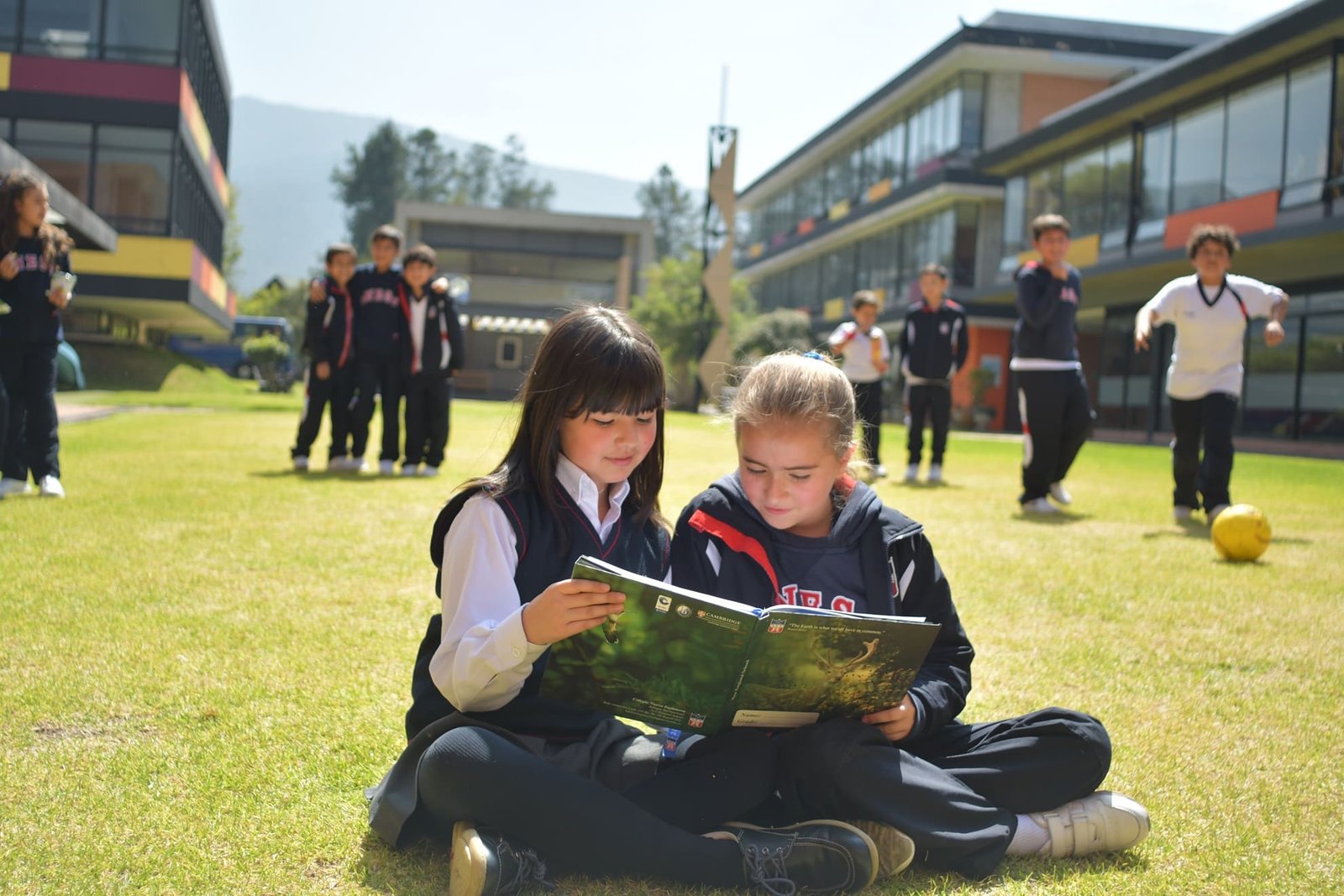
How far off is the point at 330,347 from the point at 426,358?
0.82 m

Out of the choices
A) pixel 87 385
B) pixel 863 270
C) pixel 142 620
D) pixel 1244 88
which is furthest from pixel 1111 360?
pixel 142 620

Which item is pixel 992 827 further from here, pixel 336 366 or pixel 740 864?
pixel 336 366

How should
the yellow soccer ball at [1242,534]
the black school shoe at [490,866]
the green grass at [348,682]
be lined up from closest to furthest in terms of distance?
the black school shoe at [490,866] → the green grass at [348,682] → the yellow soccer ball at [1242,534]

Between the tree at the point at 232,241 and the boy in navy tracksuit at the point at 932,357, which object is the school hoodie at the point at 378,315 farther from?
the tree at the point at 232,241

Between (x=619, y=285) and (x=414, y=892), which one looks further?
(x=619, y=285)

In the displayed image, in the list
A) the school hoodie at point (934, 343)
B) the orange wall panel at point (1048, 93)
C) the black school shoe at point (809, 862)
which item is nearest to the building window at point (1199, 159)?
the orange wall panel at point (1048, 93)

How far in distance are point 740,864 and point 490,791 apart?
473 mm

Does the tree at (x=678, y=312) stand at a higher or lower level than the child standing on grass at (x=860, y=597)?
higher

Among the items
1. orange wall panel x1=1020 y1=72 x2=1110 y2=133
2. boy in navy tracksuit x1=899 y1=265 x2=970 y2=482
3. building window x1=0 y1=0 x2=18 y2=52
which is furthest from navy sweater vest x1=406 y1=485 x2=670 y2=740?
orange wall panel x1=1020 y1=72 x2=1110 y2=133

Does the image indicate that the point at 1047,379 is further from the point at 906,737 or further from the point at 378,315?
the point at 906,737

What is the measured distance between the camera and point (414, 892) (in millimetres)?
2084

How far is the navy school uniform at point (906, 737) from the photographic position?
2281 millimetres

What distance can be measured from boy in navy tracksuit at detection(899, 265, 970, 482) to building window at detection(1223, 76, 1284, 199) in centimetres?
1267

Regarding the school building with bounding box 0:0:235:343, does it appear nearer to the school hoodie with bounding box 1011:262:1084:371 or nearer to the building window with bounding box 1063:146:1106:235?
the building window with bounding box 1063:146:1106:235
